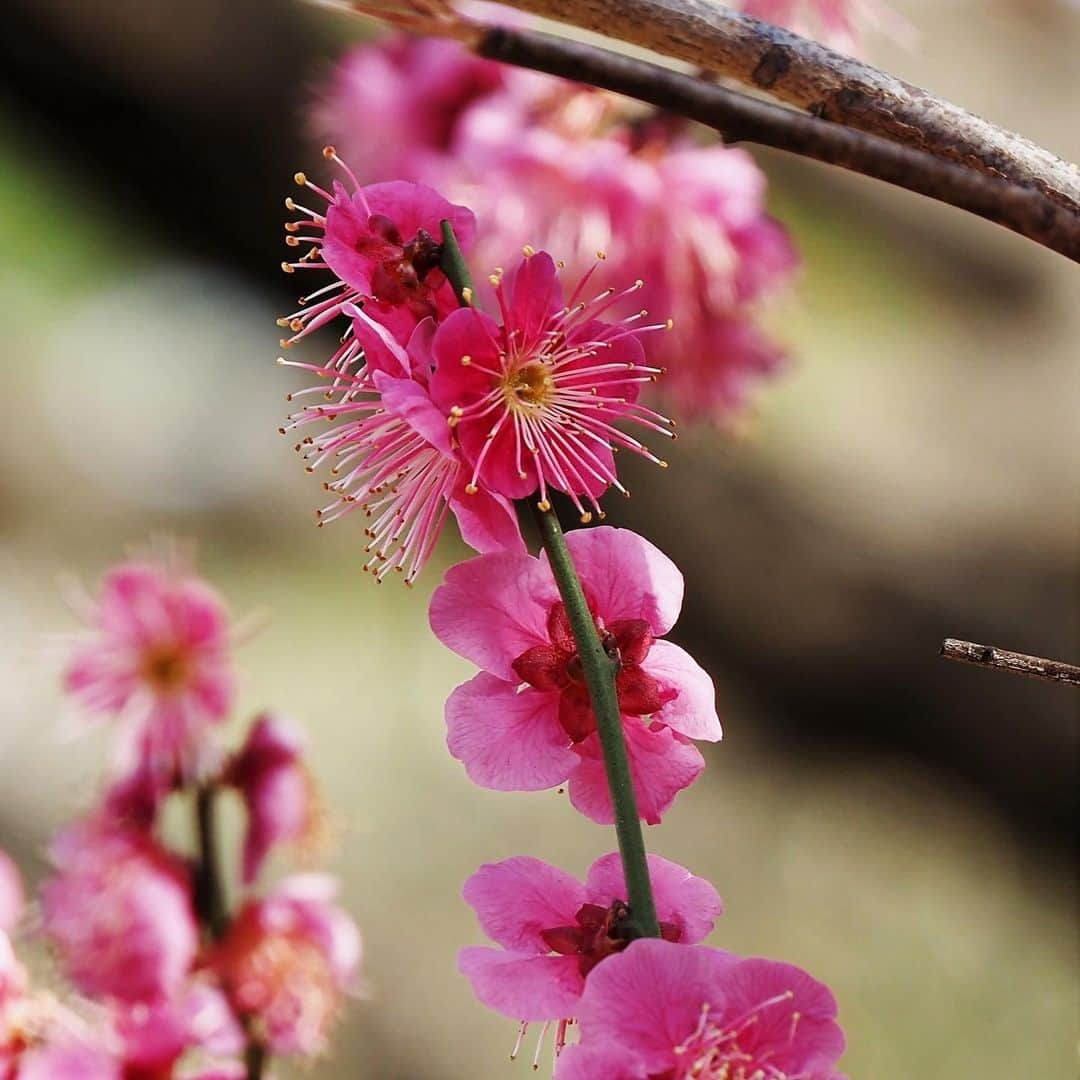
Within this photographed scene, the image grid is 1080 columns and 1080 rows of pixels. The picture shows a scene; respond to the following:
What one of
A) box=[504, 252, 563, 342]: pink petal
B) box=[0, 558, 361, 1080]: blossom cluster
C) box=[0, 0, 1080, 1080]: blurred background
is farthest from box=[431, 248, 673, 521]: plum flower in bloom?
box=[0, 0, 1080, 1080]: blurred background

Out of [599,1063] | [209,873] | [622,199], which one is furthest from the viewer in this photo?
[622,199]

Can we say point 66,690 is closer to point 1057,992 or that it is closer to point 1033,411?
point 1057,992

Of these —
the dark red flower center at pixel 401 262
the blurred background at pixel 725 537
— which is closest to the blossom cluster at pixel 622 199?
the blurred background at pixel 725 537

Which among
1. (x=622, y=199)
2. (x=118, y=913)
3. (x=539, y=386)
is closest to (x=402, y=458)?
(x=539, y=386)

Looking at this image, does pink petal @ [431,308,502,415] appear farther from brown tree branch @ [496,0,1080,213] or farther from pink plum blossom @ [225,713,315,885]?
pink plum blossom @ [225,713,315,885]

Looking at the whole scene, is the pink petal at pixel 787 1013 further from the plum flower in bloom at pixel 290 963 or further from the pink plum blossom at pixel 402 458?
the plum flower in bloom at pixel 290 963

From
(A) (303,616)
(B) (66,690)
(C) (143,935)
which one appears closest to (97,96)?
(A) (303,616)

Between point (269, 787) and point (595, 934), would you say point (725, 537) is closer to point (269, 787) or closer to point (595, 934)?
point (269, 787)
